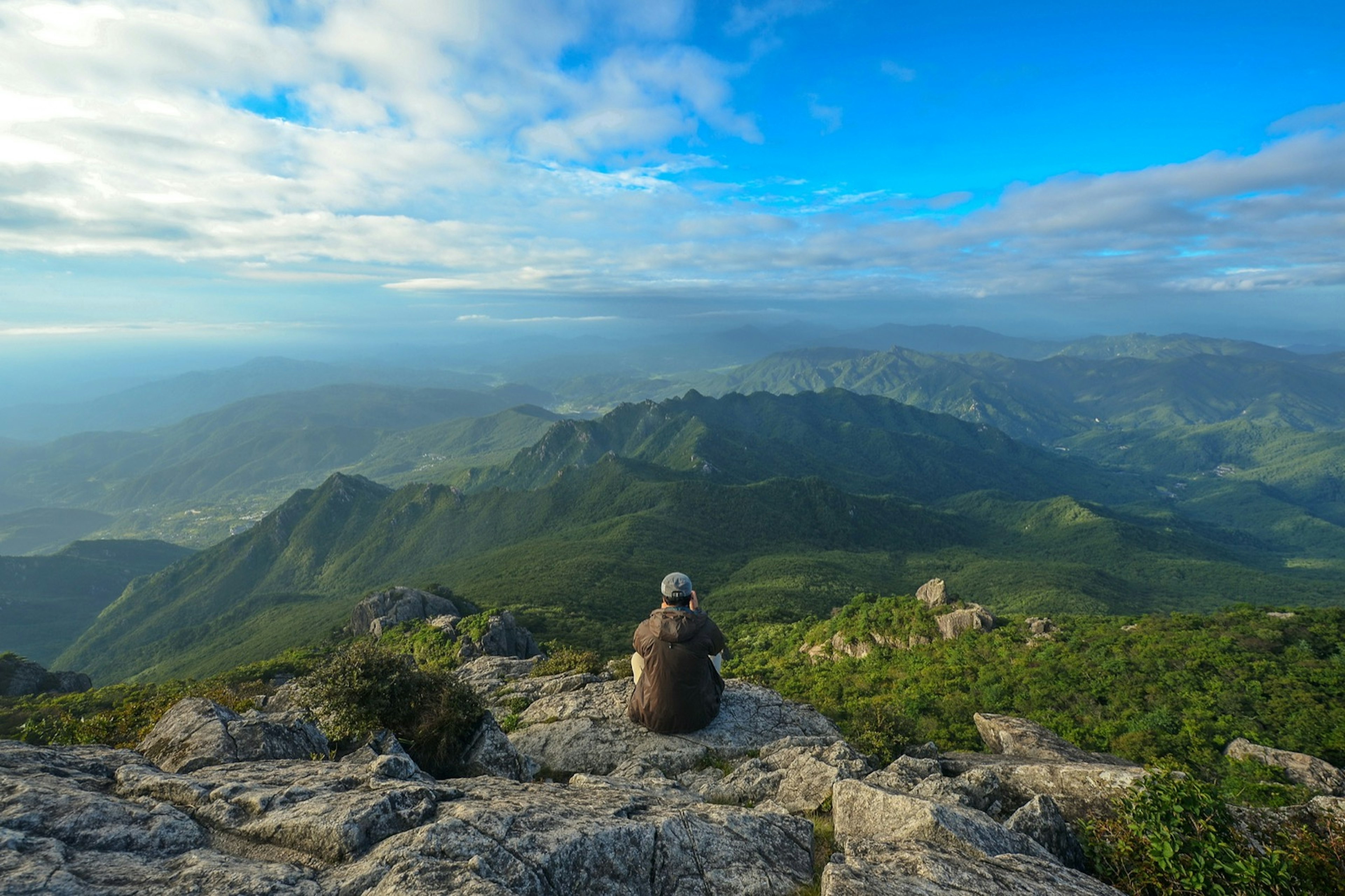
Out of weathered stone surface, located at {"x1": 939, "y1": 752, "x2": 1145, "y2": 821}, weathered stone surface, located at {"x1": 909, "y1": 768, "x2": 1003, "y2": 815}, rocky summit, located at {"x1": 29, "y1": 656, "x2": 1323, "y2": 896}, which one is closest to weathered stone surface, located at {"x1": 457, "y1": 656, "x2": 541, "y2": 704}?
rocky summit, located at {"x1": 29, "y1": 656, "x2": 1323, "y2": 896}

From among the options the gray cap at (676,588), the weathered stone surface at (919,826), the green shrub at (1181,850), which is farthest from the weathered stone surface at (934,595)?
the weathered stone surface at (919,826)

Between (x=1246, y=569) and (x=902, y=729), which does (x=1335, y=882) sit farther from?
(x=1246, y=569)

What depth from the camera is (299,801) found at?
970 centimetres

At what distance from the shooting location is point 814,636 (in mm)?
50844

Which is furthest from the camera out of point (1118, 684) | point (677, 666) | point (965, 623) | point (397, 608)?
point (397, 608)

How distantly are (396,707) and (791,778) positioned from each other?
11.4 meters

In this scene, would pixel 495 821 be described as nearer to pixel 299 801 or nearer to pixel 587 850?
pixel 587 850

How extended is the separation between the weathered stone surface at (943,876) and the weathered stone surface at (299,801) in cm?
738

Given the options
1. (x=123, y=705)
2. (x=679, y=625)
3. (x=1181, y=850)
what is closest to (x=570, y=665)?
(x=679, y=625)

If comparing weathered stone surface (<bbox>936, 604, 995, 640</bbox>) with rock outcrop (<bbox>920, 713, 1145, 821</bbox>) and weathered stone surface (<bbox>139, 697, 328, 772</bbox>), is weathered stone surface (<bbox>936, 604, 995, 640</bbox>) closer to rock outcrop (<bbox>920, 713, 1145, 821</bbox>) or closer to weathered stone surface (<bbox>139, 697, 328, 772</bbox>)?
rock outcrop (<bbox>920, 713, 1145, 821</bbox>)

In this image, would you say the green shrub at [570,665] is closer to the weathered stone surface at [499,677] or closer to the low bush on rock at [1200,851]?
the weathered stone surface at [499,677]

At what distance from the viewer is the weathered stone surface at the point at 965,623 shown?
4131cm

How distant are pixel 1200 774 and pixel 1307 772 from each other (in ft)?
9.02

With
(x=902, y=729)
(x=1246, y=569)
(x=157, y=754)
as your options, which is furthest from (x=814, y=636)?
(x=1246, y=569)
